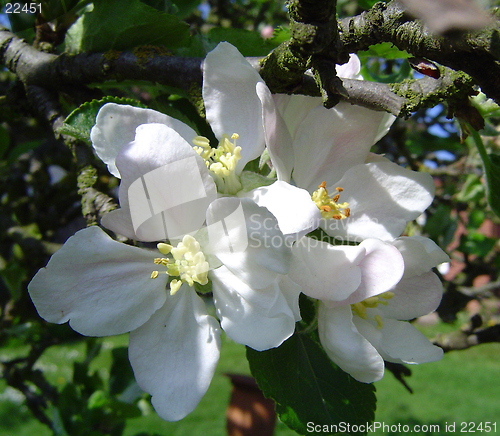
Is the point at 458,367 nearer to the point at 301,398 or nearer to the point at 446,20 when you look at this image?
the point at 301,398

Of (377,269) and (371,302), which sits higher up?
(377,269)

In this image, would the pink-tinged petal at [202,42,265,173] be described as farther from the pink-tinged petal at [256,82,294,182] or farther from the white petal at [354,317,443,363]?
the white petal at [354,317,443,363]

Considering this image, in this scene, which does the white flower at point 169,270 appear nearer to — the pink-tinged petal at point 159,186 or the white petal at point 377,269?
the pink-tinged petal at point 159,186

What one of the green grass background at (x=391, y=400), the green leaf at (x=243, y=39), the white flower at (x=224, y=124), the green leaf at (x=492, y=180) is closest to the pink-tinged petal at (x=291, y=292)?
the white flower at (x=224, y=124)

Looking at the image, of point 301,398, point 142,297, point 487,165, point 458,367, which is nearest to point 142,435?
point 301,398

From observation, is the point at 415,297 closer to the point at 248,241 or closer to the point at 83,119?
the point at 248,241

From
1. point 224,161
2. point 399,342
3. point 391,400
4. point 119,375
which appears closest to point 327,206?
point 224,161
